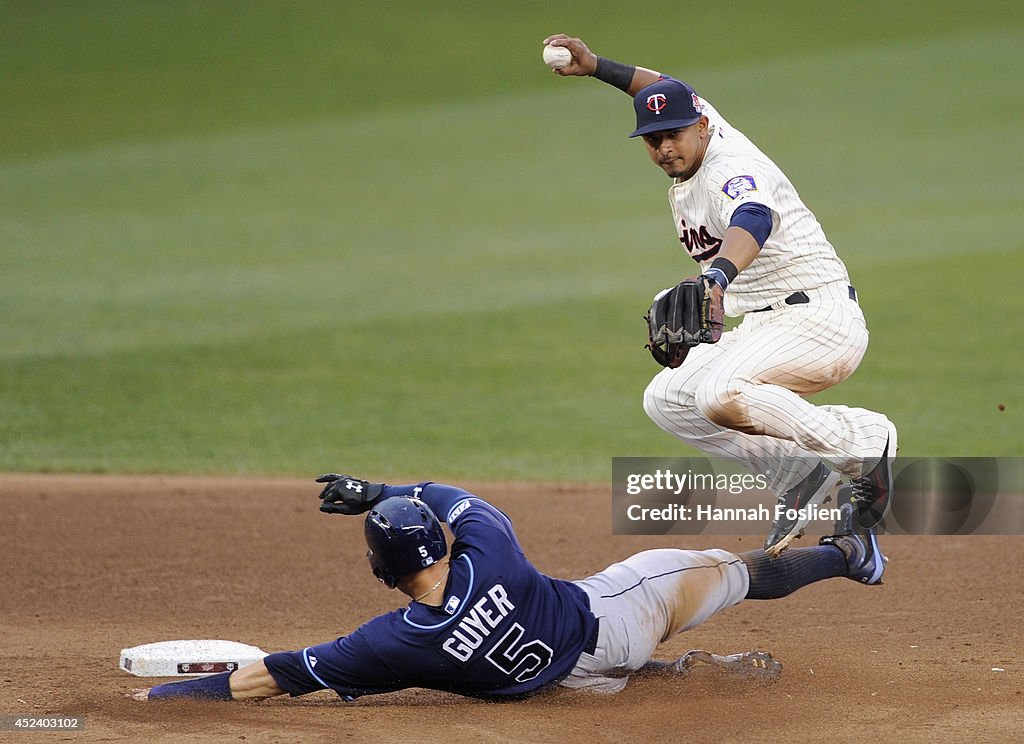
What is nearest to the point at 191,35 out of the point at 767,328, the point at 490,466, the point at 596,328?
the point at 596,328

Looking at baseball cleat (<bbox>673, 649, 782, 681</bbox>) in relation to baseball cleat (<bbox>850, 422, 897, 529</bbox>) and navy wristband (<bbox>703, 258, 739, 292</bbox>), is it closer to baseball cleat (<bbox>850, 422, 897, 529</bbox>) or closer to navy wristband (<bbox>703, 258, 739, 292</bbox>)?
baseball cleat (<bbox>850, 422, 897, 529</bbox>)

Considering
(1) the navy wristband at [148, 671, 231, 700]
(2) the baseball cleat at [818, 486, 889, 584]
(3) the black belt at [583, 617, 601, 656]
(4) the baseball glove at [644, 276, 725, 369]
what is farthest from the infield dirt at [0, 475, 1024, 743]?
(4) the baseball glove at [644, 276, 725, 369]

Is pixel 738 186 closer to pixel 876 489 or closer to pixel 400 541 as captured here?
pixel 876 489

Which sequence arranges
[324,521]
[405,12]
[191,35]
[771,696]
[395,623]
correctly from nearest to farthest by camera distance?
[395,623]
[771,696]
[324,521]
[191,35]
[405,12]

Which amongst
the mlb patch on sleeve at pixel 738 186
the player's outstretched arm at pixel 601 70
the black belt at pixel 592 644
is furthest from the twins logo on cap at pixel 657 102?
the black belt at pixel 592 644

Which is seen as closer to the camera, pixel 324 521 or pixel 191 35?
pixel 324 521

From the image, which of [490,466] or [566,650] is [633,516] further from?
[566,650]

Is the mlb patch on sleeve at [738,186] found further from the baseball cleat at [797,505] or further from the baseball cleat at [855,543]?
the baseball cleat at [855,543]
